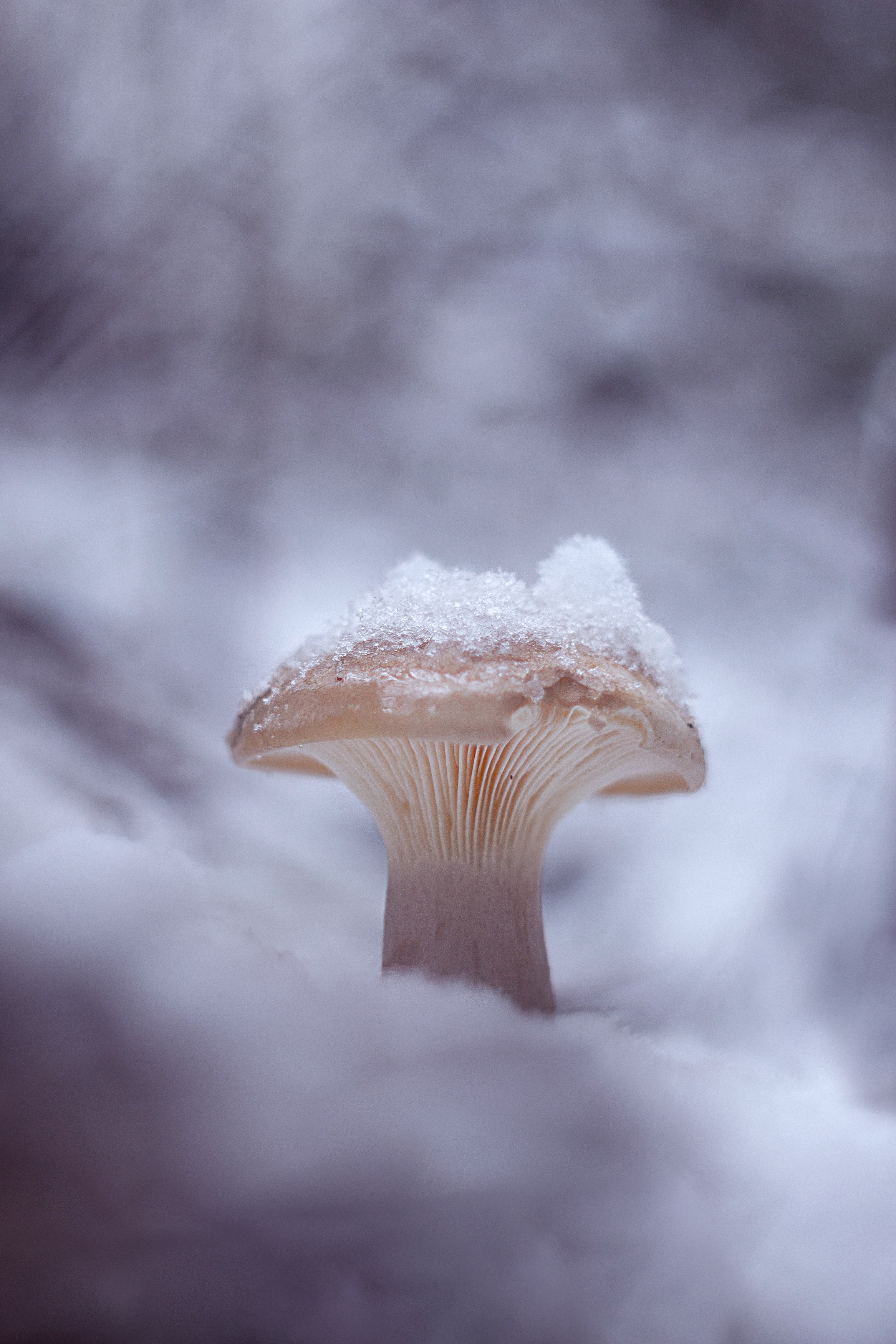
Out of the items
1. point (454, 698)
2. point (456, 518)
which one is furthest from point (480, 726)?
point (456, 518)

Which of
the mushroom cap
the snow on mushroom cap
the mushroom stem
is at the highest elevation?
the snow on mushroom cap

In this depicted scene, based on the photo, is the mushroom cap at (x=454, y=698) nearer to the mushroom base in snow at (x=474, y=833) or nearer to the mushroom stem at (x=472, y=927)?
the mushroom base in snow at (x=474, y=833)

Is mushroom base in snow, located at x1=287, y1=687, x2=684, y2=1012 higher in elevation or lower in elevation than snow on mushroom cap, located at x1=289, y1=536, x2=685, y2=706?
lower

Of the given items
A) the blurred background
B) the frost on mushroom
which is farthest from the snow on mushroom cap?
the blurred background

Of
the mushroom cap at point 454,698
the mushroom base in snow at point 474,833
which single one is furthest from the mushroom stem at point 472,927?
the mushroom cap at point 454,698

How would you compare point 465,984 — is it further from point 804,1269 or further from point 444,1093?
point 804,1269

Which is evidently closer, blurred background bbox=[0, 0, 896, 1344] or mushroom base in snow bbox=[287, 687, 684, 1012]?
blurred background bbox=[0, 0, 896, 1344]

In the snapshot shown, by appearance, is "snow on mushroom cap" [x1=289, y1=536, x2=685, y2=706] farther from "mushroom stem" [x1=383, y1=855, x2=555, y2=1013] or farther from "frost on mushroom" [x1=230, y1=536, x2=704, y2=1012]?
"mushroom stem" [x1=383, y1=855, x2=555, y2=1013]
